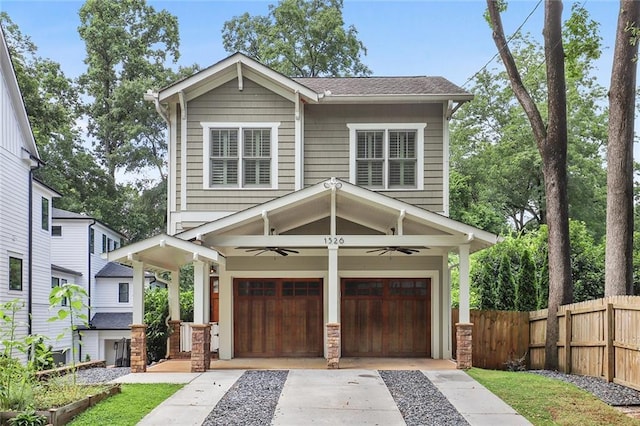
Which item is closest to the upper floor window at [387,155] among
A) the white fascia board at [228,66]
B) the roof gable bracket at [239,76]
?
the white fascia board at [228,66]

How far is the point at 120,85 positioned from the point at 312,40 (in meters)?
11.2

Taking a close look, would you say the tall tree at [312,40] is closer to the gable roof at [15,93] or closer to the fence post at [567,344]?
the gable roof at [15,93]

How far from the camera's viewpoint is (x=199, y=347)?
1174cm

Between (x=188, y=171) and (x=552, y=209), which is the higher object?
(x=188, y=171)

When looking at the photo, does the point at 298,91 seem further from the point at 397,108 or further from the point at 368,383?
the point at 368,383

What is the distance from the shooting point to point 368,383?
414 inches

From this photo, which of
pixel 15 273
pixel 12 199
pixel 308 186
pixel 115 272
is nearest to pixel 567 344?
Answer: pixel 308 186

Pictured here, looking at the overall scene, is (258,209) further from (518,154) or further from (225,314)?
(518,154)

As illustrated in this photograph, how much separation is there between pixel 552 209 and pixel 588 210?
54.6ft

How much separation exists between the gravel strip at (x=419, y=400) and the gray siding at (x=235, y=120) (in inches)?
204

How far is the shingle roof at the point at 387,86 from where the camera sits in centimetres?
1456

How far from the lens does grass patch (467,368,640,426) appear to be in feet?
26.4

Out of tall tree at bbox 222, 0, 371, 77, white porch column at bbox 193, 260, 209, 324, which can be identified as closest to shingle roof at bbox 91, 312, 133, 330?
tall tree at bbox 222, 0, 371, 77

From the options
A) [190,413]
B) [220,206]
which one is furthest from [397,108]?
[190,413]
